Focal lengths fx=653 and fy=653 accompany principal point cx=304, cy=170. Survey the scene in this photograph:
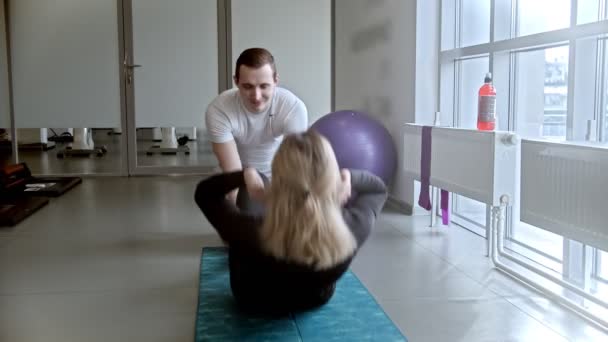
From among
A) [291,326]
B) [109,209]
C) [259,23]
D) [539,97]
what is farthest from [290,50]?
[291,326]

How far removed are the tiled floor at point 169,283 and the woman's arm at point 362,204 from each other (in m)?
0.49

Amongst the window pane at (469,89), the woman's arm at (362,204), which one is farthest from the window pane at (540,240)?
the woman's arm at (362,204)

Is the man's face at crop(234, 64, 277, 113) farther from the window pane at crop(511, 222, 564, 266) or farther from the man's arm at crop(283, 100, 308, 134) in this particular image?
the window pane at crop(511, 222, 564, 266)

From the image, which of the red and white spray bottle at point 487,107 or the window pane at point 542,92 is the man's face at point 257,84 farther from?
the window pane at point 542,92

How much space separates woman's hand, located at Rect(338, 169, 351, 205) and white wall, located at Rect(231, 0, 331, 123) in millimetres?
5027

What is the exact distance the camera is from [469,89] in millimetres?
4539

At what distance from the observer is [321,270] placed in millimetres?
2262

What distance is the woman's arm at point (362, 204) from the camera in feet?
7.59

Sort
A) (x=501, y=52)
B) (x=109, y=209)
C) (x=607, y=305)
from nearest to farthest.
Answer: (x=607, y=305) < (x=501, y=52) < (x=109, y=209)

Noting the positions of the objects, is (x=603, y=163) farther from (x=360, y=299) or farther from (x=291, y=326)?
(x=291, y=326)

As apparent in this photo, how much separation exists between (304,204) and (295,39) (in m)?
5.45

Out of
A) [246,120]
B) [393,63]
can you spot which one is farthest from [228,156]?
[393,63]

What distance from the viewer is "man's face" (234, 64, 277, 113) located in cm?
284

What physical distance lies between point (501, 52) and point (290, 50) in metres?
3.69
